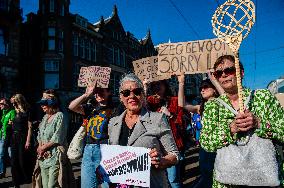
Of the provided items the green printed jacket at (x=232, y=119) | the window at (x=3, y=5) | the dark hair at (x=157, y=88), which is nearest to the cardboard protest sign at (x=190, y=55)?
the dark hair at (x=157, y=88)

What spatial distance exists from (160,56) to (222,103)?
3306 millimetres

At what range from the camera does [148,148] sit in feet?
7.23

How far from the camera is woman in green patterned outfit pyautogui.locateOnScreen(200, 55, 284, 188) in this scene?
2.04 meters

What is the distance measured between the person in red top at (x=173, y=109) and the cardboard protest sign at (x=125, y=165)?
194 cm

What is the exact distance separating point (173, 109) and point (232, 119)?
2.23 meters

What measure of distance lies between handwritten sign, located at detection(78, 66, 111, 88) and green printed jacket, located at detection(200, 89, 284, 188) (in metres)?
1.89

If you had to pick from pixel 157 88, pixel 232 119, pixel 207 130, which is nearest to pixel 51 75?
pixel 157 88

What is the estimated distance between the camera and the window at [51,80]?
25.2 metres

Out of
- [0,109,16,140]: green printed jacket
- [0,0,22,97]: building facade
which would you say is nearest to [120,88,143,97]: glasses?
[0,109,16,140]: green printed jacket

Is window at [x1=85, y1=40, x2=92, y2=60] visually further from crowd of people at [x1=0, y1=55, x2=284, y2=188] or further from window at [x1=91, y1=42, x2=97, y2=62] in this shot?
crowd of people at [x1=0, y1=55, x2=284, y2=188]

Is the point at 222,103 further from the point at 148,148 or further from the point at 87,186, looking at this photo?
→ the point at 87,186

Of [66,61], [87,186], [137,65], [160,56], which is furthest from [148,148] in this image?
[66,61]

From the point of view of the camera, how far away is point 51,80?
82.9 feet

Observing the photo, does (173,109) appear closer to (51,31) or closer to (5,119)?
(5,119)
